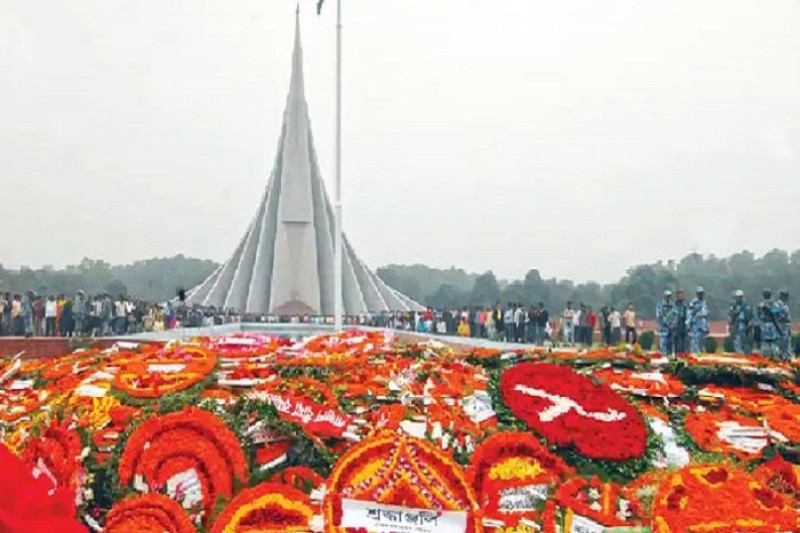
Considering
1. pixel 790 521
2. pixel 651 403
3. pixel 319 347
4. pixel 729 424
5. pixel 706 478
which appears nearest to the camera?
pixel 790 521

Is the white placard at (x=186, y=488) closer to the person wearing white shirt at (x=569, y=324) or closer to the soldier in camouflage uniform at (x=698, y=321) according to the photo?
the soldier in camouflage uniform at (x=698, y=321)

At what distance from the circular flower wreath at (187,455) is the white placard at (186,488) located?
14mm

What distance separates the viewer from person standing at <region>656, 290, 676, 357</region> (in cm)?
1180

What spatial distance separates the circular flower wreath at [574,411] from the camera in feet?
15.2

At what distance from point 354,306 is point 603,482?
20.9 m

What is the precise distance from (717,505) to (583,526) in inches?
25.3

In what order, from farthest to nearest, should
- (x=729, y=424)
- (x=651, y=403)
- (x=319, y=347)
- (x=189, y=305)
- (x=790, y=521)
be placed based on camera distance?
1. (x=189, y=305)
2. (x=319, y=347)
3. (x=651, y=403)
4. (x=729, y=424)
5. (x=790, y=521)

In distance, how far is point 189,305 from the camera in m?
24.6

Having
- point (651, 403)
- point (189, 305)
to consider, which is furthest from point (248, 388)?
point (189, 305)

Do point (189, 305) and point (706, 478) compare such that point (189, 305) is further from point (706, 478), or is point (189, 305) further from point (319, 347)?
point (706, 478)

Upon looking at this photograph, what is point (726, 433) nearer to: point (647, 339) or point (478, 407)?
point (478, 407)

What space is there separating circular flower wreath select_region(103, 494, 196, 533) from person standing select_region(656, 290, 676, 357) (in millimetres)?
8878

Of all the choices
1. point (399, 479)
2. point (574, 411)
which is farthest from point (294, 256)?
point (399, 479)

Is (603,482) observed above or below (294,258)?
below
